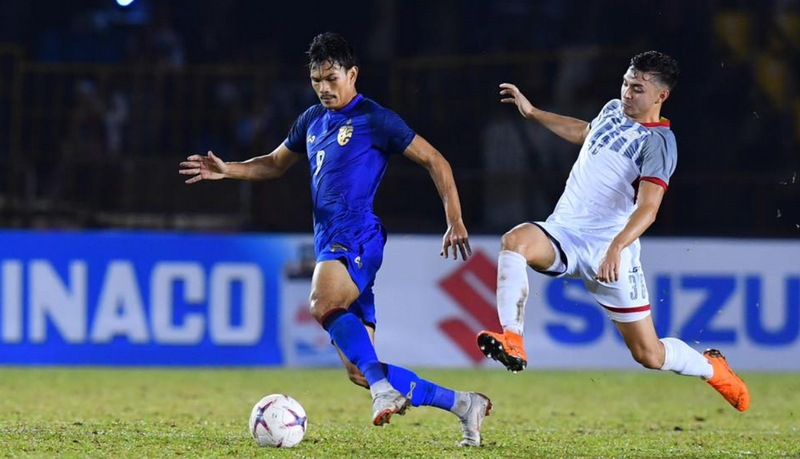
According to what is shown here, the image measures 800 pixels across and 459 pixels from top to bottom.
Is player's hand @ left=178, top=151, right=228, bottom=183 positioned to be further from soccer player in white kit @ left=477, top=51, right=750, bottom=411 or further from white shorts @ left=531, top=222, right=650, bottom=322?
white shorts @ left=531, top=222, right=650, bottom=322

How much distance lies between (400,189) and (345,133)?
5504 mm

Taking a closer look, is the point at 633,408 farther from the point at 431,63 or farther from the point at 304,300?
the point at 431,63

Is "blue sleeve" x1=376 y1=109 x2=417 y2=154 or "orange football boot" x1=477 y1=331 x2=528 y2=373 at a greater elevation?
"blue sleeve" x1=376 y1=109 x2=417 y2=154

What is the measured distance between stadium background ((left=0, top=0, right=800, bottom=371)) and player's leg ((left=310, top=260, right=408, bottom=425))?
17.1 feet

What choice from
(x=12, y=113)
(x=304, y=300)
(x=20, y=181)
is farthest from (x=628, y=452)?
(x=12, y=113)

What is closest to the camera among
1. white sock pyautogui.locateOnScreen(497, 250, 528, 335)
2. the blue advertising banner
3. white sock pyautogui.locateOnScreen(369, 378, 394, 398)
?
white sock pyautogui.locateOnScreen(369, 378, 394, 398)

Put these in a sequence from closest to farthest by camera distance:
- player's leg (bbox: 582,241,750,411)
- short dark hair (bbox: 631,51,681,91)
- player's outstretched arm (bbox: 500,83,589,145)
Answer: short dark hair (bbox: 631,51,681,91) → player's leg (bbox: 582,241,750,411) → player's outstretched arm (bbox: 500,83,589,145)

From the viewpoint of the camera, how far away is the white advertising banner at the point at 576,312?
37.2 ft

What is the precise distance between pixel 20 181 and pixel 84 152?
107 centimetres

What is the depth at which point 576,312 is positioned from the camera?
11383 mm

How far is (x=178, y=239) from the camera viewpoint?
37.0 feet

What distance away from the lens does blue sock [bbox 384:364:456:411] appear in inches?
233

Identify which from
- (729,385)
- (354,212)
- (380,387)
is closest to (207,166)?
(354,212)

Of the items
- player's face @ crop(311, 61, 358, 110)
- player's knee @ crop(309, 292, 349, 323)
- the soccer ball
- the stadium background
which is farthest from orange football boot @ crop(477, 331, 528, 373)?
the stadium background
